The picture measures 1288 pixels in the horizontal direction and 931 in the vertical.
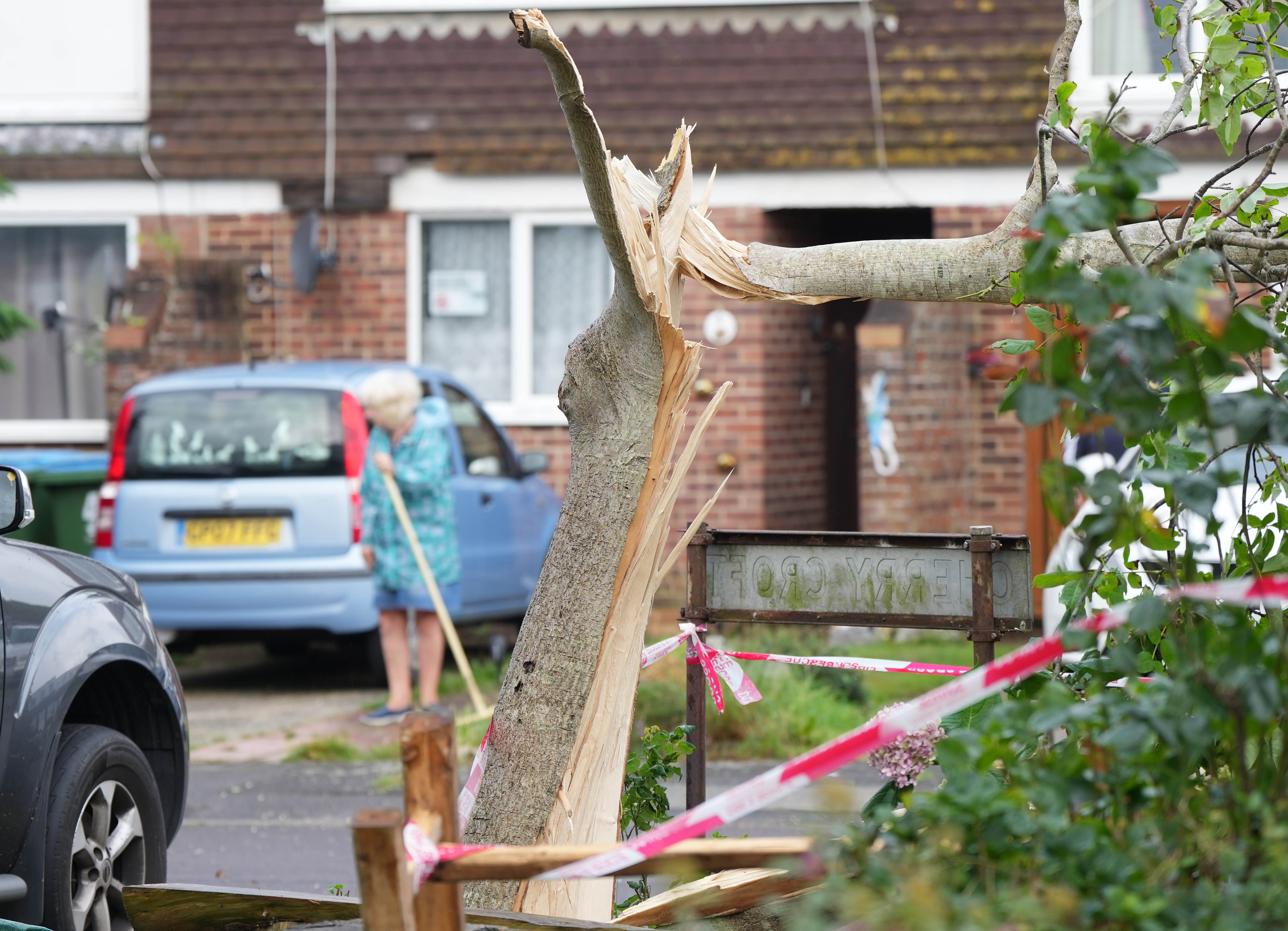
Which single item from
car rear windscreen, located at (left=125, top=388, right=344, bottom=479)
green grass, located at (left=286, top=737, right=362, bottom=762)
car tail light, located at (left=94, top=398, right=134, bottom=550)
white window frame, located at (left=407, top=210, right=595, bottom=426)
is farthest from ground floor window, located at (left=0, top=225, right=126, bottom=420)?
green grass, located at (left=286, top=737, right=362, bottom=762)

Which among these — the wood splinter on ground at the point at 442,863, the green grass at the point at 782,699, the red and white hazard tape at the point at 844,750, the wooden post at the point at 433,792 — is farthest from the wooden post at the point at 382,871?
the green grass at the point at 782,699

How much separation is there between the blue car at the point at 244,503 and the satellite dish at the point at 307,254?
6.83 feet

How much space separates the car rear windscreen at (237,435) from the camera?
8.70 metres

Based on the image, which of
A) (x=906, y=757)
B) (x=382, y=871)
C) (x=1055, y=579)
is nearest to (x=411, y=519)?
(x=906, y=757)

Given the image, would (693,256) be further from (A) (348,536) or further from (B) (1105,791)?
(A) (348,536)

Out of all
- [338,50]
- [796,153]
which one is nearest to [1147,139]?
[796,153]

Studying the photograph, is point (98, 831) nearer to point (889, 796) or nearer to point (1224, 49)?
point (889, 796)

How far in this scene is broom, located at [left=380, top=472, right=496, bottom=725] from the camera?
7758 millimetres

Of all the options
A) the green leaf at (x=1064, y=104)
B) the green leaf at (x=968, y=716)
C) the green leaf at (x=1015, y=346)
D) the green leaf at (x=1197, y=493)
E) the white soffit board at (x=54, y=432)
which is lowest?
the green leaf at (x=968, y=716)

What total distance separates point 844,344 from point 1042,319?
9.74 metres

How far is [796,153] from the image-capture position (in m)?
10.8

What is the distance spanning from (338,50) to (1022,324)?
5433mm

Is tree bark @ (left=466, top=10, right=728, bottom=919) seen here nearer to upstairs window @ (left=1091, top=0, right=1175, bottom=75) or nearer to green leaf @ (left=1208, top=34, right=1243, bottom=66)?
green leaf @ (left=1208, top=34, right=1243, bottom=66)

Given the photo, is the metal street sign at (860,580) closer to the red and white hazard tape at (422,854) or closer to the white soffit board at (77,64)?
the red and white hazard tape at (422,854)
